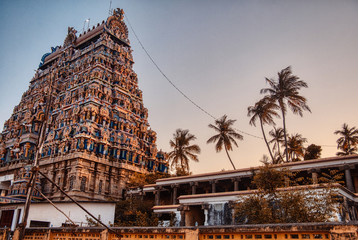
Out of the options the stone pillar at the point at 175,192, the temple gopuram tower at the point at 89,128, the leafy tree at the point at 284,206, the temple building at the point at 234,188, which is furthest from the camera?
the temple gopuram tower at the point at 89,128

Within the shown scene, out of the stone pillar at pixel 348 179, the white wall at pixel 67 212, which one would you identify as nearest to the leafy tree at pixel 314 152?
the stone pillar at pixel 348 179

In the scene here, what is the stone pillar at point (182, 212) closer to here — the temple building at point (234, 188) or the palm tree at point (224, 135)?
the temple building at point (234, 188)

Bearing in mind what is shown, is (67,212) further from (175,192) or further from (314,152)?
(314,152)

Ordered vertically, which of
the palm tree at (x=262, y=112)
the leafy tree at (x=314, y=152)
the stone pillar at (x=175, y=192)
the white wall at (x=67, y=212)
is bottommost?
the white wall at (x=67, y=212)

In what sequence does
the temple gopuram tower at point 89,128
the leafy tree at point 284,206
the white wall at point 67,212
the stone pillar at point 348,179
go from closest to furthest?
the leafy tree at point 284,206 → the stone pillar at point 348,179 → the white wall at point 67,212 → the temple gopuram tower at point 89,128

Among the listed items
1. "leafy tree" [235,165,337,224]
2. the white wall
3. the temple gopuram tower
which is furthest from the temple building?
the temple gopuram tower

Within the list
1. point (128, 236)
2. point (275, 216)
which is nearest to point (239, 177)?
point (275, 216)

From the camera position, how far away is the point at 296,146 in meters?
44.3

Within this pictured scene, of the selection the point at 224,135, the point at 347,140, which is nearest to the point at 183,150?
the point at 224,135

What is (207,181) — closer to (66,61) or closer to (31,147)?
(31,147)

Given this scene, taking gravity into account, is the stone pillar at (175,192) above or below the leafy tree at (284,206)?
above

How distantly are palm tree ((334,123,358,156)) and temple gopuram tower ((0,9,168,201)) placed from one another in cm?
2793

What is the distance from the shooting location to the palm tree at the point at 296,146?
44094mm

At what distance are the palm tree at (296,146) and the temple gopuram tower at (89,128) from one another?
2043 cm
